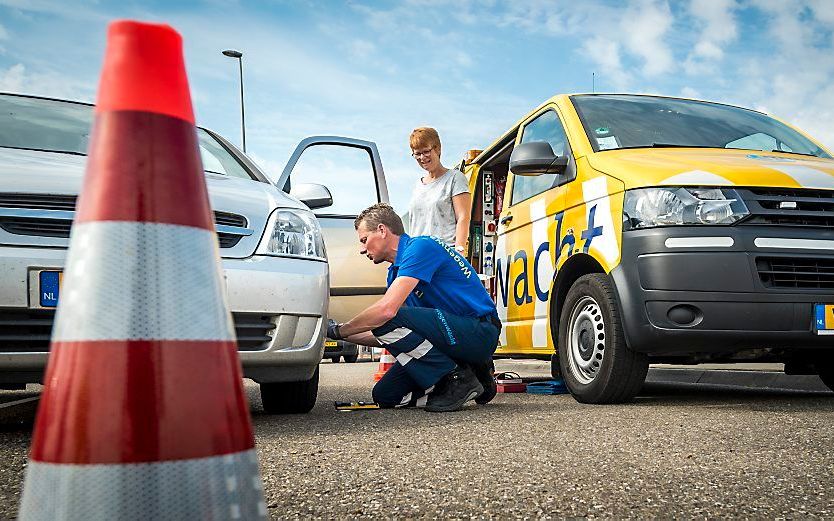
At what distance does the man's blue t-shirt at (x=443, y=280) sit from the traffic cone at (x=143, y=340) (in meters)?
2.99

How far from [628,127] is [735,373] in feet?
8.13

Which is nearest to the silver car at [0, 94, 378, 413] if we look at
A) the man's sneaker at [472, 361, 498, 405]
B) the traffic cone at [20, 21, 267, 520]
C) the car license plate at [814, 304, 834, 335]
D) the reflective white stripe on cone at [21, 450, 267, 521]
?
the man's sneaker at [472, 361, 498, 405]

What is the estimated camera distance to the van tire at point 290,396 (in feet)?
12.9

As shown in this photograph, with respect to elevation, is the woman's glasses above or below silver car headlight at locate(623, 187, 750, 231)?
above

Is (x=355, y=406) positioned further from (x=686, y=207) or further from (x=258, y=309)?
(x=686, y=207)

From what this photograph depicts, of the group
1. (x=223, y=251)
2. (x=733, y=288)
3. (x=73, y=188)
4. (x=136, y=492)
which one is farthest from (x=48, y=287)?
(x=733, y=288)

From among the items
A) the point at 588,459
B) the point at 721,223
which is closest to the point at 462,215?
the point at 721,223

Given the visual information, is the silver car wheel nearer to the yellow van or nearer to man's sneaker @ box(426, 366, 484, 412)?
the yellow van

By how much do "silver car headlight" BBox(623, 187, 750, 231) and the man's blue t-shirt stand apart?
100 cm

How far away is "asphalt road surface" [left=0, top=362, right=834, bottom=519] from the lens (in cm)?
193

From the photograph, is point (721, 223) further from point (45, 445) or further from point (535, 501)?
point (45, 445)

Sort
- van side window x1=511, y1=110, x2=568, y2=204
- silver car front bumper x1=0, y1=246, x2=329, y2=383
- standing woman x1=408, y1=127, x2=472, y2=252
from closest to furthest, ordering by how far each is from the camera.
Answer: silver car front bumper x1=0, y1=246, x2=329, y2=383, van side window x1=511, y1=110, x2=568, y2=204, standing woman x1=408, y1=127, x2=472, y2=252

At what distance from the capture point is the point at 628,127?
4723mm

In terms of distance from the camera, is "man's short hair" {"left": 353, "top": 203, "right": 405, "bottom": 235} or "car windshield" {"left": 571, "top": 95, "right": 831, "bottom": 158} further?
"car windshield" {"left": 571, "top": 95, "right": 831, "bottom": 158}
